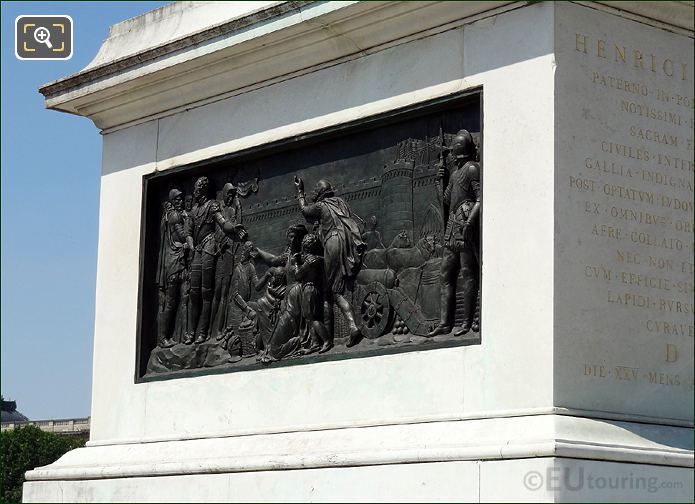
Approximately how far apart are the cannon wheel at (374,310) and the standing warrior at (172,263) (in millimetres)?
2403

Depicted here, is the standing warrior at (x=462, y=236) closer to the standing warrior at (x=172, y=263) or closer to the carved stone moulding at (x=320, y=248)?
the carved stone moulding at (x=320, y=248)

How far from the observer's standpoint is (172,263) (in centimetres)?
1432

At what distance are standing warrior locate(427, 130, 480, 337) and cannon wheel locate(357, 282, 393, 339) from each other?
55cm

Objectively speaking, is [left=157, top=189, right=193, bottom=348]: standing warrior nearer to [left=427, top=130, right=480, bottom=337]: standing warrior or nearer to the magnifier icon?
the magnifier icon

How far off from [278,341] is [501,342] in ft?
8.36

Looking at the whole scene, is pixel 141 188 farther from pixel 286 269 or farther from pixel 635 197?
pixel 635 197

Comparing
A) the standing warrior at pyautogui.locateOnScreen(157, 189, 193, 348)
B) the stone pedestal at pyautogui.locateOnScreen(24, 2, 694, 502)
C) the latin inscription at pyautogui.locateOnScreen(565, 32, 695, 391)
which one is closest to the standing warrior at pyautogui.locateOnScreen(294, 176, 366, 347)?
the stone pedestal at pyautogui.locateOnScreen(24, 2, 694, 502)

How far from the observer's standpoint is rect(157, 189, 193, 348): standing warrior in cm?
1424

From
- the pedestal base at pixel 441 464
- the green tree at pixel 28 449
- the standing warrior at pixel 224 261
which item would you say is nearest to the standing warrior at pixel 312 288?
the pedestal base at pixel 441 464

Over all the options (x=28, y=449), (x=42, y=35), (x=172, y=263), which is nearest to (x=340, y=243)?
(x=172, y=263)

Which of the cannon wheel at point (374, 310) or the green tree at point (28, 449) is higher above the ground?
the cannon wheel at point (374, 310)

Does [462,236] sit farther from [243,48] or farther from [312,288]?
[243,48]

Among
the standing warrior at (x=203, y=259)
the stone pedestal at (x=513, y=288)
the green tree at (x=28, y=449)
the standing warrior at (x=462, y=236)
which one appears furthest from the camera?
the green tree at (x=28, y=449)

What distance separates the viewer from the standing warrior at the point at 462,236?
1155 centimetres
